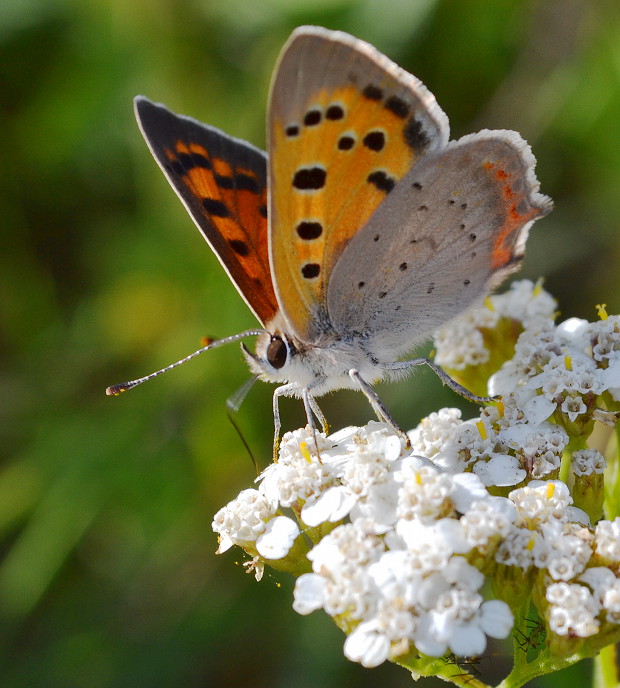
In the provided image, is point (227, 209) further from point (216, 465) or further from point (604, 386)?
point (216, 465)

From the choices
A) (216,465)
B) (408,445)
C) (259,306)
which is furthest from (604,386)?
(216,465)

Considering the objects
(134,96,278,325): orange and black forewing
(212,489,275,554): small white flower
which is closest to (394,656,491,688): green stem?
(212,489,275,554): small white flower

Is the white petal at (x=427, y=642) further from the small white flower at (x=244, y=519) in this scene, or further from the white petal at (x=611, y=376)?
the white petal at (x=611, y=376)

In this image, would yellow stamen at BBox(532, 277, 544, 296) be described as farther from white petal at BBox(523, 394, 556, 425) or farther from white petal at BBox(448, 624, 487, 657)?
white petal at BBox(448, 624, 487, 657)

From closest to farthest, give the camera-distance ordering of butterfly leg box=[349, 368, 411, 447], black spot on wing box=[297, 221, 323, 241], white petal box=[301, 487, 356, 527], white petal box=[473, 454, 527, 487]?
white petal box=[301, 487, 356, 527] < white petal box=[473, 454, 527, 487] < butterfly leg box=[349, 368, 411, 447] < black spot on wing box=[297, 221, 323, 241]

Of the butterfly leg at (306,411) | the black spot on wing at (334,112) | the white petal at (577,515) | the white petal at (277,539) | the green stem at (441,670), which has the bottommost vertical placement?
the green stem at (441,670)

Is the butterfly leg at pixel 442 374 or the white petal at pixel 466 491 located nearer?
the white petal at pixel 466 491

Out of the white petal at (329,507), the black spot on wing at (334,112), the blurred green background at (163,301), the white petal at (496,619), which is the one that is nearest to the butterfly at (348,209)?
the black spot on wing at (334,112)
